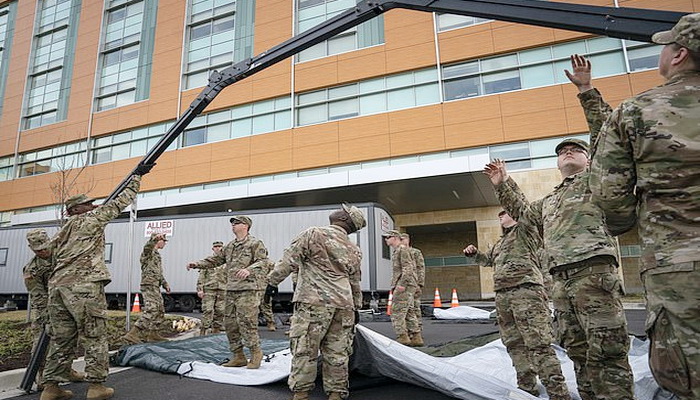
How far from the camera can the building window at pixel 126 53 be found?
86.7 feet

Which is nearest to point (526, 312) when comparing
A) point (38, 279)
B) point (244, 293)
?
point (244, 293)

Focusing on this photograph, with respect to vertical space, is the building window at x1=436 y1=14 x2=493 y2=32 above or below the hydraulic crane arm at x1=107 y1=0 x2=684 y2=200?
above

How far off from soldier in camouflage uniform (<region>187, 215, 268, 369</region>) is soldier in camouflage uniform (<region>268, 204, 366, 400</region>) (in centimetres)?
156

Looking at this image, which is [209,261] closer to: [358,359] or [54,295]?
[54,295]

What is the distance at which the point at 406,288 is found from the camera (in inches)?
293

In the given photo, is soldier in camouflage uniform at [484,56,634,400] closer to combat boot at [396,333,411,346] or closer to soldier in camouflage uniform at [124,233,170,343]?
combat boot at [396,333,411,346]

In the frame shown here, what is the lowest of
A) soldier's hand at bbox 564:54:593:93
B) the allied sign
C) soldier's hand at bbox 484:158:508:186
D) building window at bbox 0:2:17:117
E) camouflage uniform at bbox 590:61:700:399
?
camouflage uniform at bbox 590:61:700:399

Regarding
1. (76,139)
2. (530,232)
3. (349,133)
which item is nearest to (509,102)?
(349,133)

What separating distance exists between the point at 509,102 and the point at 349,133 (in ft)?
25.0

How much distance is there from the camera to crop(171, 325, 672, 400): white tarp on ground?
3.44 m

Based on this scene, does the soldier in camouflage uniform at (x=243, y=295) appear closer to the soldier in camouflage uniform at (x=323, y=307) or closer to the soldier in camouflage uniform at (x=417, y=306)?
the soldier in camouflage uniform at (x=323, y=307)

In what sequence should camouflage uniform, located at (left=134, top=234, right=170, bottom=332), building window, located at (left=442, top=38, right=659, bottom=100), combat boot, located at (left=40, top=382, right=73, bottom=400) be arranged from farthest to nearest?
building window, located at (left=442, top=38, right=659, bottom=100)
camouflage uniform, located at (left=134, top=234, right=170, bottom=332)
combat boot, located at (left=40, top=382, right=73, bottom=400)

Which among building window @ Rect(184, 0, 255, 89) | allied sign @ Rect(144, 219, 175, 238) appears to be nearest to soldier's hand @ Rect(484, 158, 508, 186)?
allied sign @ Rect(144, 219, 175, 238)

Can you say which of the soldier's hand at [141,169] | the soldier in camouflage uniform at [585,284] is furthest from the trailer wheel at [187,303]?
the soldier in camouflage uniform at [585,284]
